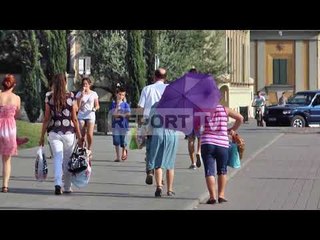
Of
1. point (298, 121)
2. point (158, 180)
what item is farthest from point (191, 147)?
point (298, 121)

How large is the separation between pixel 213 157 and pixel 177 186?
187 centimetres

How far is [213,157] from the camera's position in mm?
11414

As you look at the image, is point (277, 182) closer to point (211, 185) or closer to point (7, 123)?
point (211, 185)

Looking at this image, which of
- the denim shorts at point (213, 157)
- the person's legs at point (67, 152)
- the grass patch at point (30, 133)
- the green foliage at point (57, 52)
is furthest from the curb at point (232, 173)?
the green foliage at point (57, 52)

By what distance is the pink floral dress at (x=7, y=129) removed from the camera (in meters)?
12.3

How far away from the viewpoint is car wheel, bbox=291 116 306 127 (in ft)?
113

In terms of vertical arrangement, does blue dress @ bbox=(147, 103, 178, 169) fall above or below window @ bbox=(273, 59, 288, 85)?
below

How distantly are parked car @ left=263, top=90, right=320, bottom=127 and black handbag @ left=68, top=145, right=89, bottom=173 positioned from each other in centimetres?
2358

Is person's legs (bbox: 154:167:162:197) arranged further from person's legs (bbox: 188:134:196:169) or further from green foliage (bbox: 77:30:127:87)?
green foliage (bbox: 77:30:127:87)

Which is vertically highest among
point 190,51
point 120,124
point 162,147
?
point 190,51

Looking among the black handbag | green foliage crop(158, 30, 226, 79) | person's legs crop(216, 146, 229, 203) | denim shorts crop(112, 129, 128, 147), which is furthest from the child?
green foliage crop(158, 30, 226, 79)

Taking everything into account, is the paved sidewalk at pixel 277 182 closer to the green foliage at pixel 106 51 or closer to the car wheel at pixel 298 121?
the car wheel at pixel 298 121
